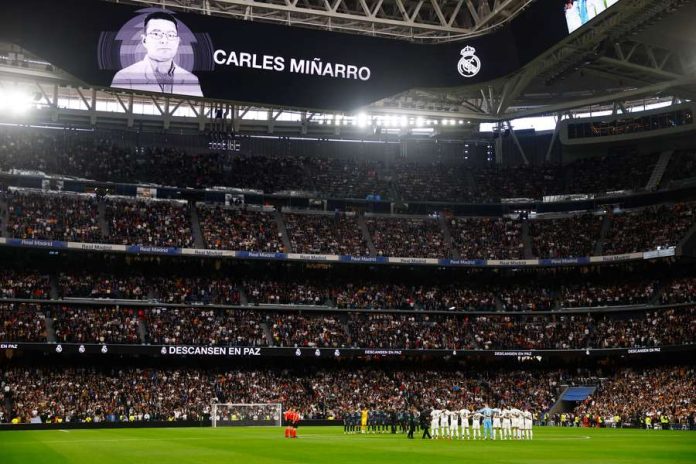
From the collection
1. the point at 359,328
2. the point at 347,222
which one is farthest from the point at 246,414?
the point at 347,222

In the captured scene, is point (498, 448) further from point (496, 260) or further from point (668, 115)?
point (668, 115)

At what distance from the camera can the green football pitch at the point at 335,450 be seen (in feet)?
91.8

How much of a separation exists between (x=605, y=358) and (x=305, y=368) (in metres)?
25.0

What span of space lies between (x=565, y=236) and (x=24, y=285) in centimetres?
4572

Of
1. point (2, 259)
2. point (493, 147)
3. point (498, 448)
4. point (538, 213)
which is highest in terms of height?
point (493, 147)

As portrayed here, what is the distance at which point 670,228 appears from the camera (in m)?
70.6

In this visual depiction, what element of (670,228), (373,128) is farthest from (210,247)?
(670,228)

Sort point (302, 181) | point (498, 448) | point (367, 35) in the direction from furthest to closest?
point (302, 181) → point (367, 35) → point (498, 448)

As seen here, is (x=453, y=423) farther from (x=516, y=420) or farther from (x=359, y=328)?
(x=359, y=328)

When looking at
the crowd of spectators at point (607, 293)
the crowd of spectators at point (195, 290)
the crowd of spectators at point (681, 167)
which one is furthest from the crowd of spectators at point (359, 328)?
the crowd of spectators at point (681, 167)

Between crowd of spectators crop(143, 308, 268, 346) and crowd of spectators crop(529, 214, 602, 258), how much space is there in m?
26.4

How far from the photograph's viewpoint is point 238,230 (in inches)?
2881

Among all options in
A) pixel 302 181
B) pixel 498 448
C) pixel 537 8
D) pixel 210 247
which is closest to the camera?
pixel 498 448

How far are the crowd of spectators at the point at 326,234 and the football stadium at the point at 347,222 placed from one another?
274 millimetres
